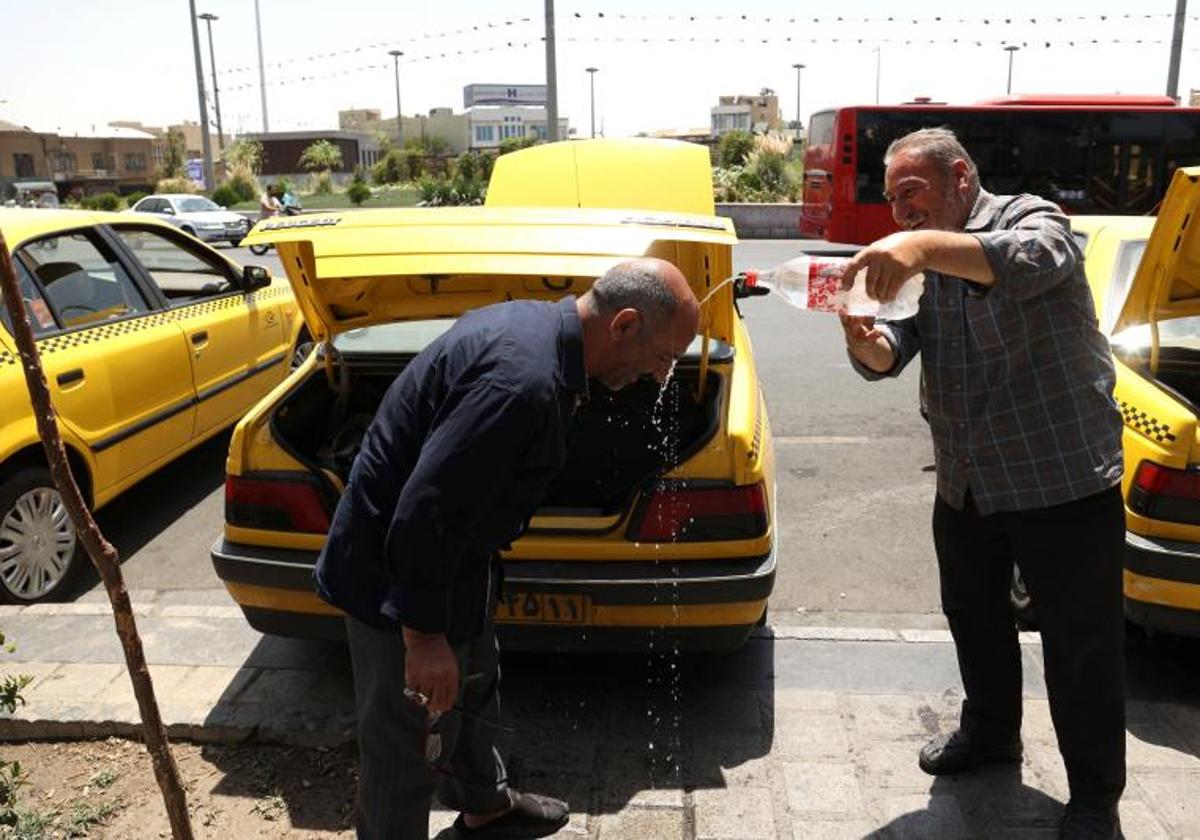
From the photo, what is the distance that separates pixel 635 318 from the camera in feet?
6.82

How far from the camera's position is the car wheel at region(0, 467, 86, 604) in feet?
14.4

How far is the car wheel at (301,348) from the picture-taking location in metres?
7.05

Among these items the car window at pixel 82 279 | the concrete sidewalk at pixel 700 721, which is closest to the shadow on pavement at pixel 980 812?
the concrete sidewalk at pixel 700 721

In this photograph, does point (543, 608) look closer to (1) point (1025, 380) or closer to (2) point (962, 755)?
(2) point (962, 755)

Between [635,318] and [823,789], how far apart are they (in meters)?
1.69

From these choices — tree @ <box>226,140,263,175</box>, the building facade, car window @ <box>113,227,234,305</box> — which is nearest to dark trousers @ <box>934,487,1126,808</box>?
car window @ <box>113,227,234,305</box>

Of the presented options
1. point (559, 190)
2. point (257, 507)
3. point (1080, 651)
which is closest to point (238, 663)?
point (257, 507)

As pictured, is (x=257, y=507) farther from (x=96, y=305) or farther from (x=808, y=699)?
(x=96, y=305)

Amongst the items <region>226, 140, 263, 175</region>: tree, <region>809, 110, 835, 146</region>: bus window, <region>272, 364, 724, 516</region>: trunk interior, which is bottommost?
<region>272, 364, 724, 516</region>: trunk interior

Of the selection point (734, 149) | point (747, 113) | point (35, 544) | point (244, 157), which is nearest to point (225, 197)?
point (244, 157)

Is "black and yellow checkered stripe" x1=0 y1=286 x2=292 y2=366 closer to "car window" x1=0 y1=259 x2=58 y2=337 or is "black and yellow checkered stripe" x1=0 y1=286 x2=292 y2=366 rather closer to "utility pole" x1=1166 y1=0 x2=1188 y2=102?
"car window" x1=0 y1=259 x2=58 y2=337

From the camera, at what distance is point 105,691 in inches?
138

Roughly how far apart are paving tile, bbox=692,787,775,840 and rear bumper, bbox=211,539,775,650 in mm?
490

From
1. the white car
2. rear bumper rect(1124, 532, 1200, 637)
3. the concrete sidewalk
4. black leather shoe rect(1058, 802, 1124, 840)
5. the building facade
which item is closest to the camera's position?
black leather shoe rect(1058, 802, 1124, 840)
